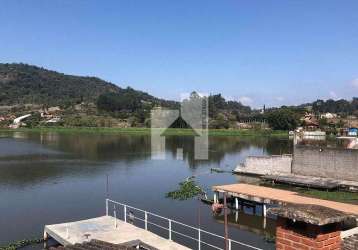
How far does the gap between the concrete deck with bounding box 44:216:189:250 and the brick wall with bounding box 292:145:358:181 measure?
63.0ft

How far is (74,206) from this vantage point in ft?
88.2

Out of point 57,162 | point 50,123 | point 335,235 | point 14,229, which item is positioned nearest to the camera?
point 335,235

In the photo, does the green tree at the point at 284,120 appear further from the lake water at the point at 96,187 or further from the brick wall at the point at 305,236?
the brick wall at the point at 305,236

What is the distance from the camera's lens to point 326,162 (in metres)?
32.5

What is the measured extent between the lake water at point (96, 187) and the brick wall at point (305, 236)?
15.0 m

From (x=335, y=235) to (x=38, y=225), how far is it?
20.1m

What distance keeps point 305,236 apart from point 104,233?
1335 cm

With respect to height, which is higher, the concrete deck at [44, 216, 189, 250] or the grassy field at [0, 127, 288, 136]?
the grassy field at [0, 127, 288, 136]

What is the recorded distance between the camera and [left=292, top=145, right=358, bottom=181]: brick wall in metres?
30.7

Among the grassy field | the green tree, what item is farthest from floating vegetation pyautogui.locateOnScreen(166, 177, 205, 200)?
the green tree

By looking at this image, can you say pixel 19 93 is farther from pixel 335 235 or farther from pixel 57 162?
pixel 335 235

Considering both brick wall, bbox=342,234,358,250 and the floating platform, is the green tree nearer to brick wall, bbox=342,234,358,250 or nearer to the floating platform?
the floating platform

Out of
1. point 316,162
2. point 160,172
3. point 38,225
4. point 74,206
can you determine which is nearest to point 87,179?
point 160,172

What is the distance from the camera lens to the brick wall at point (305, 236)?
4859mm
